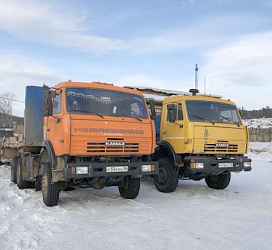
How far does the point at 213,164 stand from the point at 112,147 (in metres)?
3.17

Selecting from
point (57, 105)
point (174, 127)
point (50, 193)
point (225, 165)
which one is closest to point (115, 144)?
point (57, 105)

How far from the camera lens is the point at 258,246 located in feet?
19.6

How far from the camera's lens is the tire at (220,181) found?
39.1ft

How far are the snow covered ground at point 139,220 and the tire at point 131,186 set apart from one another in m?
0.22

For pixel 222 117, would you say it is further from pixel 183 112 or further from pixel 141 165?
pixel 141 165

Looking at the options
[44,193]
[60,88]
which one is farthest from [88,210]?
[60,88]

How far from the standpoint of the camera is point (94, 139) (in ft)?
27.8

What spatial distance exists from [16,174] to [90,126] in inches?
175

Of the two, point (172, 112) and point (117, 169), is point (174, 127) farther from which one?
point (117, 169)

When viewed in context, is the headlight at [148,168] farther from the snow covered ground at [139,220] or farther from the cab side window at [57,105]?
the cab side window at [57,105]

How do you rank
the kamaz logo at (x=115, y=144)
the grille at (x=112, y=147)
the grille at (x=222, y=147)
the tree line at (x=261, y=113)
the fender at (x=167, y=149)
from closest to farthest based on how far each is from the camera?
the grille at (x=112, y=147)
the kamaz logo at (x=115, y=144)
the grille at (x=222, y=147)
the fender at (x=167, y=149)
the tree line at (x=261, y=113)

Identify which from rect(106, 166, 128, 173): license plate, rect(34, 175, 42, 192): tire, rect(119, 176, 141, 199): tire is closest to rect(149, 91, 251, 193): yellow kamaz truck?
rect(119, 176, 141, 199): tire

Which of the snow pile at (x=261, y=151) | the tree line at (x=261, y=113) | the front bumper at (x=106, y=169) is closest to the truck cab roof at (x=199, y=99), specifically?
the front bumper at (x=106, y=169)

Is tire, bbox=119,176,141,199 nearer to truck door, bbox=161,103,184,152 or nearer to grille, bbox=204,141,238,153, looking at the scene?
truck door, bbox=161,103,184,152
